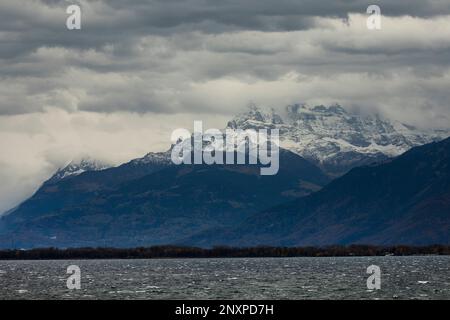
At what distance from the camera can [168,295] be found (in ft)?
648

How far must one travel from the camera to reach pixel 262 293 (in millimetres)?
199875
